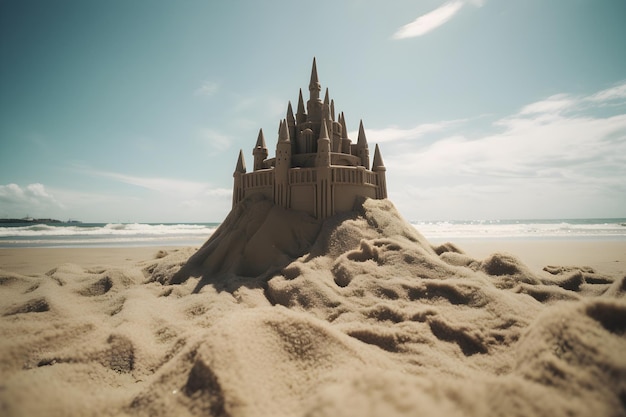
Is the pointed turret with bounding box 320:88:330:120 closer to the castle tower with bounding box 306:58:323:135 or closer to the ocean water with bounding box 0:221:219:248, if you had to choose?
the castle tower with bounding box 306:58:323:135

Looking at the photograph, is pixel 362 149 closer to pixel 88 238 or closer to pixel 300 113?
pixel 300 113

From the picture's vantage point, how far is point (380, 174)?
10.9 metres

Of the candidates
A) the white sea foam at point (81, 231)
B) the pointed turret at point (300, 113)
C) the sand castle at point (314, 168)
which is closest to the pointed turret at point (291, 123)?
the sand castle at point (314, 168)

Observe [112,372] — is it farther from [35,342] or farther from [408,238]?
[408,238]

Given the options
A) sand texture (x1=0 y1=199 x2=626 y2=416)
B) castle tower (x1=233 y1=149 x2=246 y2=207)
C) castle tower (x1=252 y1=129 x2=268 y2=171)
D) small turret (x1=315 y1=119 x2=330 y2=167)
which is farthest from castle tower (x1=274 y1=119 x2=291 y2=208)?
castle tower (x1=252 y1=129 x2=268 y2=171)

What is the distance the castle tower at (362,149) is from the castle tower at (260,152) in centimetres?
401

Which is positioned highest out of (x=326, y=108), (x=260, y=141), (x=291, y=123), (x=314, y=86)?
(x=314, y=86)

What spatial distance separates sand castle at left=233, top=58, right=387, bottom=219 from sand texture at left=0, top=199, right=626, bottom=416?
1.25 m

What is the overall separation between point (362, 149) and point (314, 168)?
322 cm

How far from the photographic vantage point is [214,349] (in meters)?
2.63

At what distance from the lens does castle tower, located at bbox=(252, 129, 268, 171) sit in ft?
37.3

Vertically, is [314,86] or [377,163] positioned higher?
[314,86]

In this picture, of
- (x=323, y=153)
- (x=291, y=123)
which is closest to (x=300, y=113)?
(x=291, y=123)

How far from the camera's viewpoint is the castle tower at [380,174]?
10.7m
